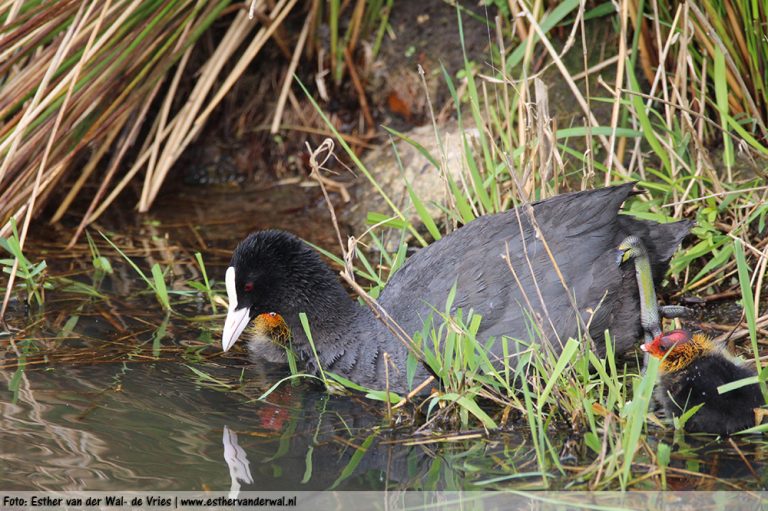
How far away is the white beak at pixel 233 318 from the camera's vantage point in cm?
354

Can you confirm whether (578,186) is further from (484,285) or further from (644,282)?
(484,285)

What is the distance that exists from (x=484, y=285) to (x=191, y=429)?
3.42ft

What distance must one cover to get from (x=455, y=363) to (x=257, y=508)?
762mm

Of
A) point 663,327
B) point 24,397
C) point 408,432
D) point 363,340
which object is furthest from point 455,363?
point 24,397

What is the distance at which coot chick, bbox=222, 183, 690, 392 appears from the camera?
3.27 metres

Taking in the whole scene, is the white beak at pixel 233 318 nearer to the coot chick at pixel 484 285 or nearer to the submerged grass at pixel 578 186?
the coot chick at pixel 484 285

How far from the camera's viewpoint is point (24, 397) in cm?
322

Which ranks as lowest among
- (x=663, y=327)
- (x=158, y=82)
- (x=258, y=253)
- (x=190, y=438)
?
(x=663, y=327)

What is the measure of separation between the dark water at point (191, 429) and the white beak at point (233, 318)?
13 cm

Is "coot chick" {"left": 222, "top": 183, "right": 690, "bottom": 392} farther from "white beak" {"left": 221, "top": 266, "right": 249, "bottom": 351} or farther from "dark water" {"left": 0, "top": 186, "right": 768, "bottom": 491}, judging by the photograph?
"dark water" {"left": 0, "top": 186, "right": 768, "bottom": 491}

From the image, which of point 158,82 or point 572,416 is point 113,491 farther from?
point 158,82

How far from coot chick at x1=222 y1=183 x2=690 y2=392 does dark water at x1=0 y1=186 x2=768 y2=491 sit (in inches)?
7.8

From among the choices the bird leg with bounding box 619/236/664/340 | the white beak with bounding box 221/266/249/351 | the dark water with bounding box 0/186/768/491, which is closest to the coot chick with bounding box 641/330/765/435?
the dark water with bounding box 0/186/768/491

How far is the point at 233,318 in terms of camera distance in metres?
3.58
